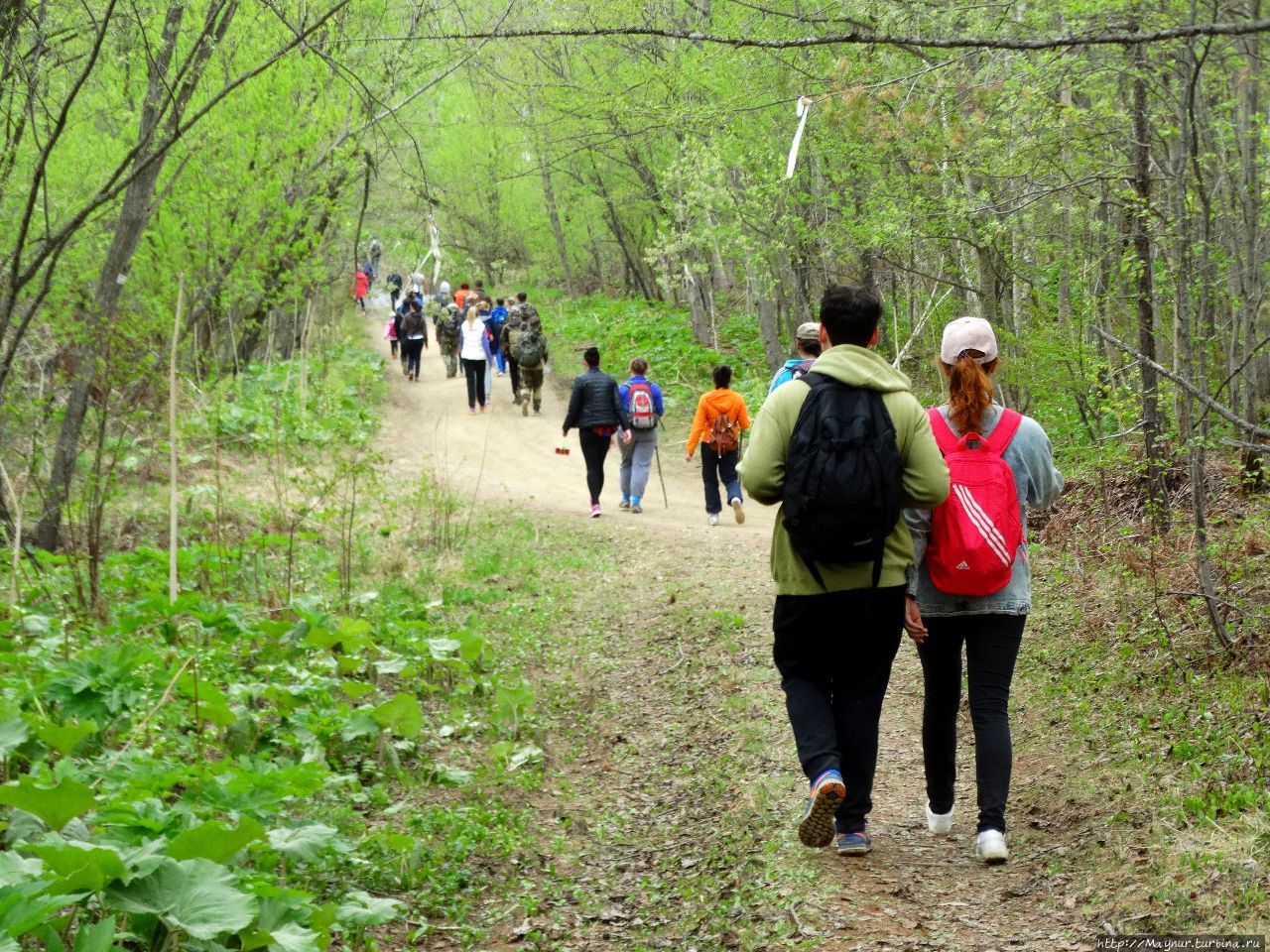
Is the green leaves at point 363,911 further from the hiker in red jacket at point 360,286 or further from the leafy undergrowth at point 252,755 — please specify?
the hiker in red jacket at point 360,286

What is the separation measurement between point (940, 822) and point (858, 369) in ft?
6.23

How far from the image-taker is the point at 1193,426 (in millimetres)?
6484

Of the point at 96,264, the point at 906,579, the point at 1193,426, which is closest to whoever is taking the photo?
the point at 906,579

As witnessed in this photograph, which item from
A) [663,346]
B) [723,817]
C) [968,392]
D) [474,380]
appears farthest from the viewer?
[663,346]

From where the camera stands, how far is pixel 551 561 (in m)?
11.6

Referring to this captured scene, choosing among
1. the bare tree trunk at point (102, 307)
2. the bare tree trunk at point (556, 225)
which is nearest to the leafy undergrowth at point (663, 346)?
the bare tree trunk at point (556, 225)

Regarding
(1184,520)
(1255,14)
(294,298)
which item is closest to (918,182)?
(1184,520)

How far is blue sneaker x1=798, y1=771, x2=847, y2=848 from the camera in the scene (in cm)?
417

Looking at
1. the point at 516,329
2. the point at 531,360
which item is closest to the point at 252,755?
the point at 531,360

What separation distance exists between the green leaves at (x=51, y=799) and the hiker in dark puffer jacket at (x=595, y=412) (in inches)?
410

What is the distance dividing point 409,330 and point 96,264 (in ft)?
39.8

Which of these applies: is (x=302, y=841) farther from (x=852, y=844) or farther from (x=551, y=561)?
(x=551, y=561)

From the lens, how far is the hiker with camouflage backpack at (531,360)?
69.3 ft

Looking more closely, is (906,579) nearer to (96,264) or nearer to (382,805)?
(382,805)
